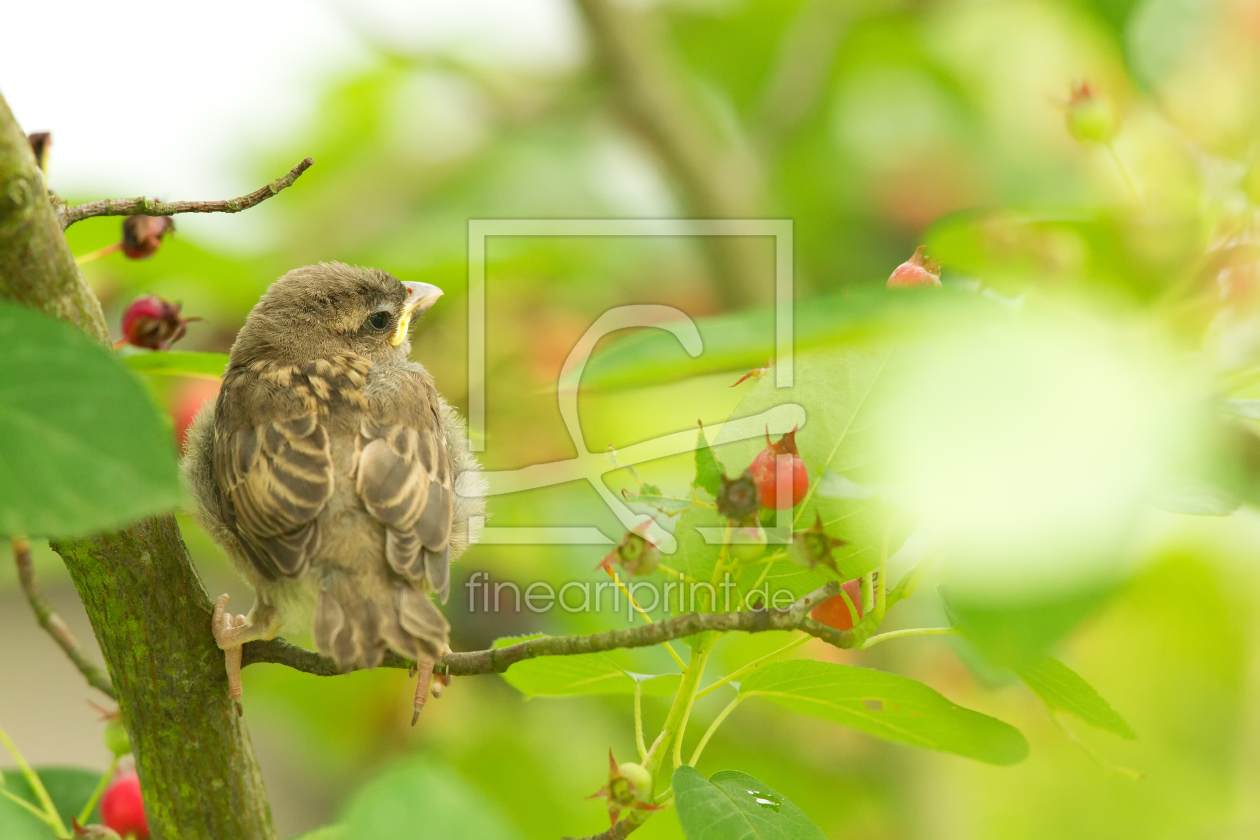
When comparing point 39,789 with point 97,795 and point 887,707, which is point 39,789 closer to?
point 97,795

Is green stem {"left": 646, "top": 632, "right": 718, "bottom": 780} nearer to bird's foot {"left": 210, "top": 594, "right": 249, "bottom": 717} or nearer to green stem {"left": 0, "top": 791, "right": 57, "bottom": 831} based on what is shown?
bird's foot {"left": 210, "top": 594, "right": 249, "bottom": 717}

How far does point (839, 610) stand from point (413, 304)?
140 centimetres

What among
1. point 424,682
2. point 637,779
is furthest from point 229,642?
point 637,779

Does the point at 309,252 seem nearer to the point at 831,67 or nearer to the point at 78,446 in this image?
the point at 831,67

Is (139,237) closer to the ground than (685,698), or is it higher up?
higher up

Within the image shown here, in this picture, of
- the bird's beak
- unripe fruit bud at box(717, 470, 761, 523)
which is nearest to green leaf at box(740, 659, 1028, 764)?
unripe fruit bud at box(717, 470, 761, 523)

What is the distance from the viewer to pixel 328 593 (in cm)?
159

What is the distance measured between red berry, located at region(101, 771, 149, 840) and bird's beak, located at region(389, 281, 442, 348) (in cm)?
104

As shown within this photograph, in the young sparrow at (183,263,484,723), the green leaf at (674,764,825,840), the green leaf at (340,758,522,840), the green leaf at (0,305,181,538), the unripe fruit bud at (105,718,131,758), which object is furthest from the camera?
the unripe fruit bud at (105,718,131,758)

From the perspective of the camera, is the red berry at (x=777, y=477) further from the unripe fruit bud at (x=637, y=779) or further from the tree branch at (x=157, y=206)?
the tree branch at (x=157, y=206)

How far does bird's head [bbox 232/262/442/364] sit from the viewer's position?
2.18 m

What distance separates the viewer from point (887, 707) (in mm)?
1380

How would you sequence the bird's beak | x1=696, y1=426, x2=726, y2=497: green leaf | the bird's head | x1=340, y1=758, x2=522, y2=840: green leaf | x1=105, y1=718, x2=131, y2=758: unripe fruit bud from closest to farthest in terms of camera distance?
x1=340, y1=758, x2=522, y2=840: green leaf
x1=696, y1=426, x2=726, y2=497: green leaf
x1=105, y1=718, x2=131, y2=758: unripe fruit bud
the bird's head
the bird's beak

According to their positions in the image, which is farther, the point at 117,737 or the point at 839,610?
the point at 117,737
